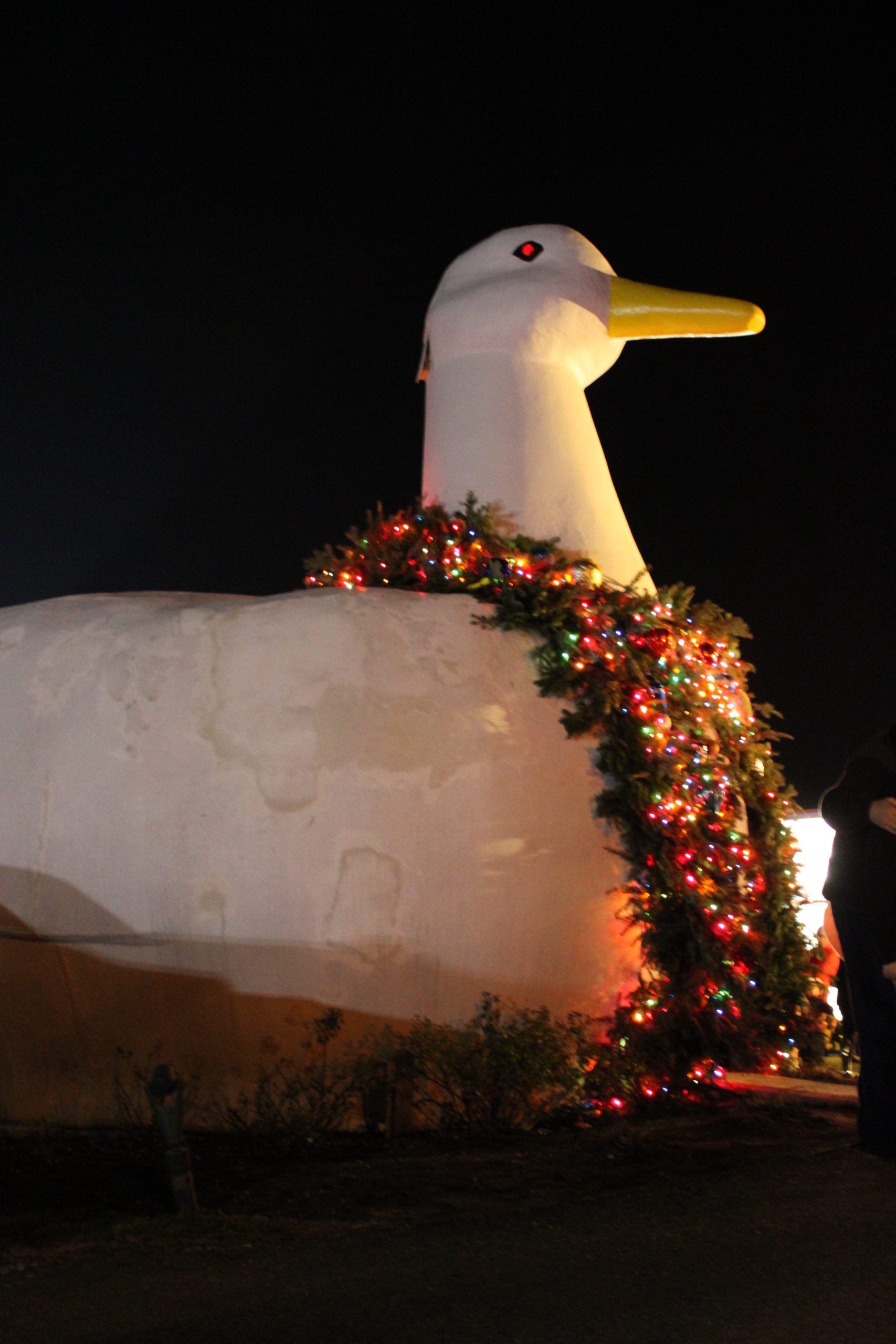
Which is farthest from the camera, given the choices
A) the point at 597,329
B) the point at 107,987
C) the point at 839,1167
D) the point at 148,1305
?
the point at 597,329

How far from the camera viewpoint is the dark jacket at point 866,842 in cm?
439

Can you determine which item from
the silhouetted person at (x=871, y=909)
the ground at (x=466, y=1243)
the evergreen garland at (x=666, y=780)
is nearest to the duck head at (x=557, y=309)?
the evergreen garland at (x=666, y=780)

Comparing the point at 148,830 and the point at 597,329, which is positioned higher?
the point at 597,329

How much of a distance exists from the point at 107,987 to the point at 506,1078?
6.16 ft

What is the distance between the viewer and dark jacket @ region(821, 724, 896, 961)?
173 inches

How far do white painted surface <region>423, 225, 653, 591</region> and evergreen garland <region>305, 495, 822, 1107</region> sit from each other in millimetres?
407

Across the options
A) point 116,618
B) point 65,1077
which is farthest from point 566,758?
point 65,1077

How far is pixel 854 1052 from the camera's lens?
18.5ft

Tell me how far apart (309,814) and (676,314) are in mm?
4463

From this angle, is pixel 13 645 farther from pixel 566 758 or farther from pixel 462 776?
pixel 566 758

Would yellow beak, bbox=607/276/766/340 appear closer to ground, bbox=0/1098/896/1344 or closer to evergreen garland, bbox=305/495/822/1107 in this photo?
evergreen garland, bbox=305/495/822/1107

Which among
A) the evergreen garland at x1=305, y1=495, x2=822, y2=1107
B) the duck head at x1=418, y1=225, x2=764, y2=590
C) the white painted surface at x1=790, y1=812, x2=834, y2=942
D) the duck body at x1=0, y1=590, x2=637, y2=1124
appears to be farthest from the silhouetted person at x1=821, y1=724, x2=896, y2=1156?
the white painted surface at x1=790, y1=812, x2=834, y2=942

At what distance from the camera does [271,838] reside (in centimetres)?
536

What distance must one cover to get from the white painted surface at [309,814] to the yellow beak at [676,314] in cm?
327
